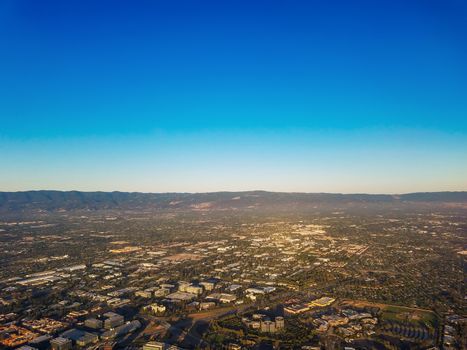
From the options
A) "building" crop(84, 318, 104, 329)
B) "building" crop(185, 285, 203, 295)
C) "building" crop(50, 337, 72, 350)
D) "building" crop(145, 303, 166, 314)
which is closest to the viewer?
"building" crop(50, 337, 72, 350)

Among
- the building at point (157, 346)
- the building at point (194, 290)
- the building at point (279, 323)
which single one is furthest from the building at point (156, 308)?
the building at point (279, 323)

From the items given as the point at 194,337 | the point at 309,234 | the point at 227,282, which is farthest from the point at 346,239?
the point at 194,337

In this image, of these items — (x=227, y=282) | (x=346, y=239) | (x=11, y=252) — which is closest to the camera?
(x=227, y=282)

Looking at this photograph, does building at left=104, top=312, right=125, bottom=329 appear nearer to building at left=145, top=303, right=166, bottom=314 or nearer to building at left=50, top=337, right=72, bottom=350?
building at left=145, top=303, right=166, bottom=314

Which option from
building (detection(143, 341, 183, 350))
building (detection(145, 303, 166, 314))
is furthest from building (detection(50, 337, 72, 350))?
building (detection(145, 303, 166, 314))

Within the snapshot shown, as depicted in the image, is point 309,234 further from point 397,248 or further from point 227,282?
point 227,282
